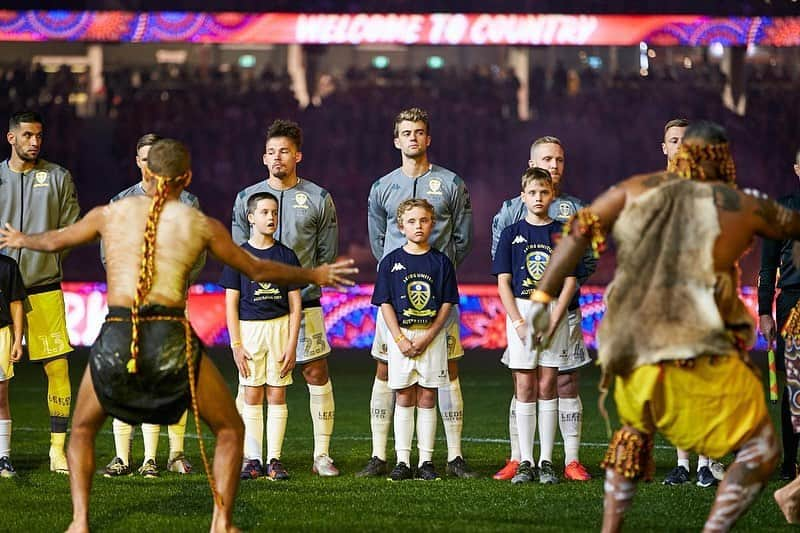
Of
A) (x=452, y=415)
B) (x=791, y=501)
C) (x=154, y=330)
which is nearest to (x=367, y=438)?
(x=452, y=415)

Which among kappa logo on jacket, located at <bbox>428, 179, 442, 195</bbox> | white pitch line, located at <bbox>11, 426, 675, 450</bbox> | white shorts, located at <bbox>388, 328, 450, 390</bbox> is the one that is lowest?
white pitch line, located at <bbox>11, 426, 675, 450</bbox>

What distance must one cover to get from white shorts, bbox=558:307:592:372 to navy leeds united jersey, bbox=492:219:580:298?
37 cm

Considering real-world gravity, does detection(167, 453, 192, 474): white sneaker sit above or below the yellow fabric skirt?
below

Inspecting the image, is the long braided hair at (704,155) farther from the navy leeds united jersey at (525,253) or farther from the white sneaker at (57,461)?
the white sneaker at (57,461)

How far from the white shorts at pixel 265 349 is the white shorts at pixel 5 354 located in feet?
5.17

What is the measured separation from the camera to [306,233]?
9422 mm

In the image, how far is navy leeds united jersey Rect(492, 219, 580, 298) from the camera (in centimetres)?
889

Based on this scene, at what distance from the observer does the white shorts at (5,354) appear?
29.4 ft

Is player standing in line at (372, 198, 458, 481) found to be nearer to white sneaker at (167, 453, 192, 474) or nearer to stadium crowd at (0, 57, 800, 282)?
white sneaker at (167, 453, 192, 474)

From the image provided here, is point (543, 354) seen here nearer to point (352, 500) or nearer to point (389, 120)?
point (352, 500)

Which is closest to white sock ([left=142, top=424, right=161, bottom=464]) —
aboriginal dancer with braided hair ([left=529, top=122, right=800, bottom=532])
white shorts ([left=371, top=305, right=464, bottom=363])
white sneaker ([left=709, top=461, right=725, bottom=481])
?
white shorts ([left=371, top=305, right=464, bottom=363])

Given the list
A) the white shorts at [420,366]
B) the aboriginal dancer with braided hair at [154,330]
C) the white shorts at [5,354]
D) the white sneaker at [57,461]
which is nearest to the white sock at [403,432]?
the white shorts at [420,366]

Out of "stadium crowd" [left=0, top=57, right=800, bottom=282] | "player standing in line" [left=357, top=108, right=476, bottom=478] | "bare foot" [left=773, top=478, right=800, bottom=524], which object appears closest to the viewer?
"bare foot" [left=773, top=478, right=800, bottom=524]

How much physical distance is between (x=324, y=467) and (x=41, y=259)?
2.45 meters
